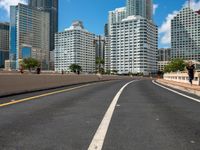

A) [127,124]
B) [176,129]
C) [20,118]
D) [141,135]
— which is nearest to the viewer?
[141,135]

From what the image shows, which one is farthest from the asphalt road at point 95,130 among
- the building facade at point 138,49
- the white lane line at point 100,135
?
the building facade at point 138,49

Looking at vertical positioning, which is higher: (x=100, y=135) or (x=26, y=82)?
(x=26, y=82)

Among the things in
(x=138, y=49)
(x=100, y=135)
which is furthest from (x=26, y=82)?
(x=138, y=49)

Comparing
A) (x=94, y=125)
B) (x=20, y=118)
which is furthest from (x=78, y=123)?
(x=20, y=118)

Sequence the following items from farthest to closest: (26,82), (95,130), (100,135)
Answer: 1. (26,82)
2. (95,130)
3. (100,135)

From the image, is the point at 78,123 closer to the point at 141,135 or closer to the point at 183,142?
the point at 141,135

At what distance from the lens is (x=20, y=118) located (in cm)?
774

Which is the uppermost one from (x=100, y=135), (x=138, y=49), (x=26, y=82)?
(x=138, y=49)

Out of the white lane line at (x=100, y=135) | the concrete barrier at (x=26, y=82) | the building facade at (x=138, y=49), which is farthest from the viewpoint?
the building facade at (x=138, y=49)

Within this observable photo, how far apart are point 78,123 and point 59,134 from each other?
4.17 feet

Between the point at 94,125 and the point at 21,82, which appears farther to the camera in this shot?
the point at 21,82

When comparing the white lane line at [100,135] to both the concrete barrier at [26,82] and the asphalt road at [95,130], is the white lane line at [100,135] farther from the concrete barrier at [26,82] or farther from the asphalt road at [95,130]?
the concrete barrier at [26,82]

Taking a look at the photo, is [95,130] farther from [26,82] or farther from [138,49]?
[138,49]

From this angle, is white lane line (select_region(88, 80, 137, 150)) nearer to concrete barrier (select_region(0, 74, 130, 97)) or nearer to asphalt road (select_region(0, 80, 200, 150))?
asphalt road (select_region(0, 80, 200, 150))
